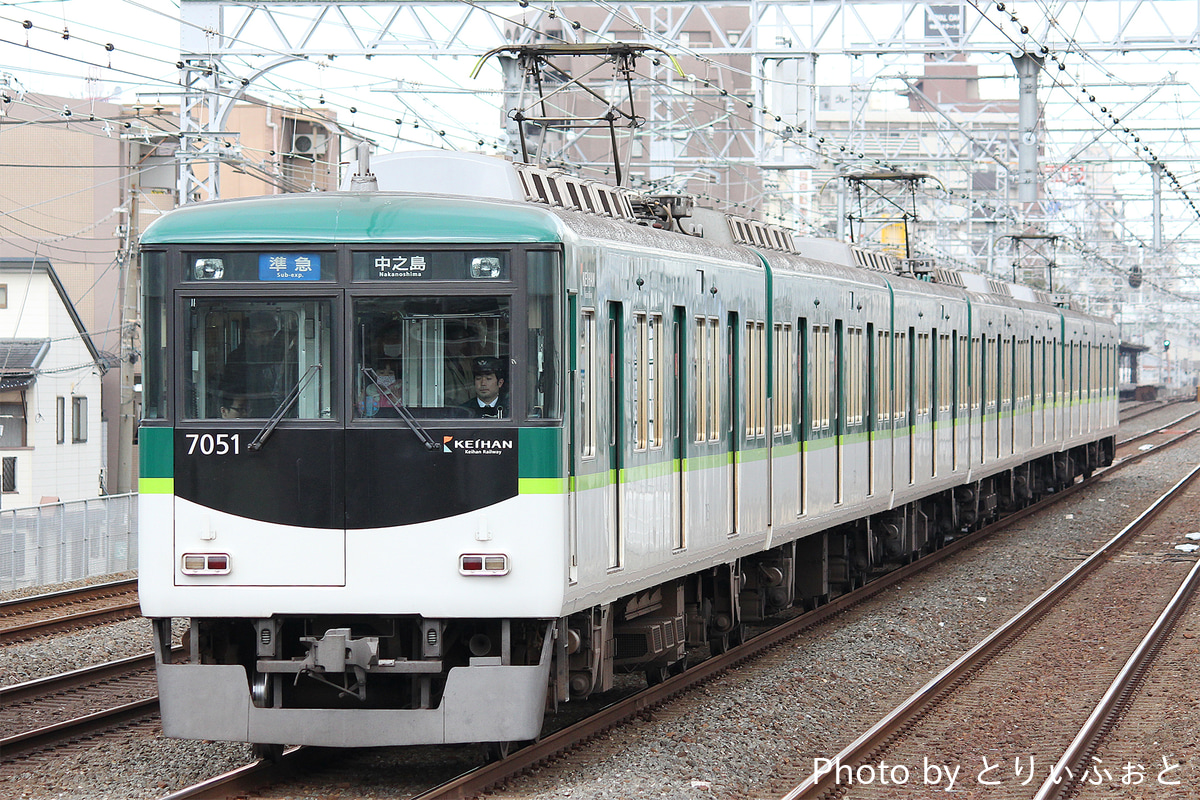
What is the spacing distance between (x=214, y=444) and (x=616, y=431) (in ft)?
7.08

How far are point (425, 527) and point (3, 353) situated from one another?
2690cm

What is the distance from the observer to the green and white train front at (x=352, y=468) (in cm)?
773

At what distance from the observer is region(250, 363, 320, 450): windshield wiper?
7.77m

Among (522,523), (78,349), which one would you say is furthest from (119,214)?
(522,523)

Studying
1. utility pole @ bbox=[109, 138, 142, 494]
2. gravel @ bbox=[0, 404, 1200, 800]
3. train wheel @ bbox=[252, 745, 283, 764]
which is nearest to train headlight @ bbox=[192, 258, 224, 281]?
→ train wheel @ bbox=[252, 745, 283, 764]

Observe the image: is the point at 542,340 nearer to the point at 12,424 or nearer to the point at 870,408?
the point at 870,408

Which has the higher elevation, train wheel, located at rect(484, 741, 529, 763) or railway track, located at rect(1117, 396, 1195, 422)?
railway track, located at rect(1117, 396, 1195, 422)

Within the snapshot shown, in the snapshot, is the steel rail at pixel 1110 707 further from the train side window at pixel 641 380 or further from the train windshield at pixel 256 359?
the train windshield at pixel 256 359

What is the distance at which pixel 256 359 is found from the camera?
7840 mm

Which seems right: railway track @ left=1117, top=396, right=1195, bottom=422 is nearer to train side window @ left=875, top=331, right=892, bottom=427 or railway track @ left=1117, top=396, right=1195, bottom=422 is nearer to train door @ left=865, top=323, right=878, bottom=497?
train side window @ left=875, top=331, right=892, bottom=427

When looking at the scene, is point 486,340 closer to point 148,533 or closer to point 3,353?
point 148,533

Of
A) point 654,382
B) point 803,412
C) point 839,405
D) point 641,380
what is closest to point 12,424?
point 839,405

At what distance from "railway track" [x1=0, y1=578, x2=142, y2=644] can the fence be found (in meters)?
1.01

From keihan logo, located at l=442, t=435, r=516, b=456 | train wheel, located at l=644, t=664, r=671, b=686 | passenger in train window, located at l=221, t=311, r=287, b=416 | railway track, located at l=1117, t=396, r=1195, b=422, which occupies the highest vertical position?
passenger in train window, located at l=221, t=311, r=287, b=416
